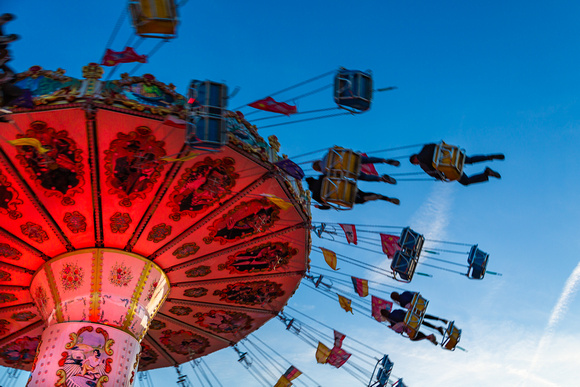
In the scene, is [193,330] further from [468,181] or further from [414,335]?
[468,181]

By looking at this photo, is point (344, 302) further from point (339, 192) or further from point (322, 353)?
point (339, 192)

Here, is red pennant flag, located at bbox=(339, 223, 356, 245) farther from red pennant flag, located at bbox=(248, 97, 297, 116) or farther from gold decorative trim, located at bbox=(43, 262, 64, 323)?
gold decorative trim, located at bbox=(43, 262, 64, 323)

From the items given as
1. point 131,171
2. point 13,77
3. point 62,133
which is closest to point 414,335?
point 131,171

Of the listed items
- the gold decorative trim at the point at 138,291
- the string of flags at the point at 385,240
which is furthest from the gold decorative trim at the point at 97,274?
the string of flags at the point at 385,240

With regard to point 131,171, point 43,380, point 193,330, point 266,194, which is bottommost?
point 43,380

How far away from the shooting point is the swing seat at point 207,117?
23.7 ft

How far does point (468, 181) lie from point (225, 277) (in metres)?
5.35

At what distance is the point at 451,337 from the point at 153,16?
30.7 ft

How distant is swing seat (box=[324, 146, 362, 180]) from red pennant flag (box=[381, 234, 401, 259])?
8.17 ft

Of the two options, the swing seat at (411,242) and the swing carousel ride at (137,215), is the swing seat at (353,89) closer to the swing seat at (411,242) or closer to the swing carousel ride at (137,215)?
the swing carousel ride at (137,215)

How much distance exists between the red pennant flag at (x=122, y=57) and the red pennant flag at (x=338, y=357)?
26.1 ft

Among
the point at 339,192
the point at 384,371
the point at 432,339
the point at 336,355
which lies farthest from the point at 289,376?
the point at 339,192

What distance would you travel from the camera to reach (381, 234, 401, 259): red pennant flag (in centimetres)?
1050

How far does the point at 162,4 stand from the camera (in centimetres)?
654
